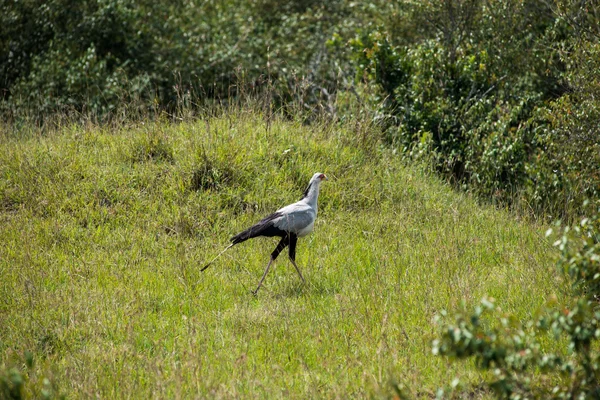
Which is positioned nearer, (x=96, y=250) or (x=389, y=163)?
→ (x=96, y=250)

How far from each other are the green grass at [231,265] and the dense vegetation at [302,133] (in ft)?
0.13

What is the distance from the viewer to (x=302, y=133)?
996cm

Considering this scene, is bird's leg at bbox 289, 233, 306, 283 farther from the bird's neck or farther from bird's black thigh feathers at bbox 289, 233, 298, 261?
the bird's neck

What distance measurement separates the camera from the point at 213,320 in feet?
20.7

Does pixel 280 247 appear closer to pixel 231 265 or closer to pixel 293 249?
pixel 293 249

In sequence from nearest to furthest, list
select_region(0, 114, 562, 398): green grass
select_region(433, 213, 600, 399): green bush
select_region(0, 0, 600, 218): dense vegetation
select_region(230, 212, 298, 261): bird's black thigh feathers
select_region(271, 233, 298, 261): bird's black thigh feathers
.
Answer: select_region(433, 213, 600, 399): green bush, select_region(0, 114, 562, 398): green grass, select_region(230, 212, 298, 261): bird's black thigh feathers, select_region(271, 233, 298, 261): bird's black thigh feathers, select_region(0, 0, 600, 218): dense vegetation

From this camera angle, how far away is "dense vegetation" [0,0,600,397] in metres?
6.94

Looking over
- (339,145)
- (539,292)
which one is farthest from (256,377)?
(339,145)

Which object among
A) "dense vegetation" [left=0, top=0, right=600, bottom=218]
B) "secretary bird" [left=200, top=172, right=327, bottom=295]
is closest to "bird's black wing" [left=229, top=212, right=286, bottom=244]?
"secretary bird" [left=200, top=172, right=327, bottom=295]

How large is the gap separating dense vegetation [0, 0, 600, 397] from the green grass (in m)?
0.04

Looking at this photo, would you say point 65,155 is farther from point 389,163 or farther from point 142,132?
point 389,163

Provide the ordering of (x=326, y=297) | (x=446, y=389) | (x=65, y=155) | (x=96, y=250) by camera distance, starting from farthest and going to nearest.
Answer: (x=65, y=155)
(x=96, y=250)
(x=326, y=297)
(x=446, y=389)

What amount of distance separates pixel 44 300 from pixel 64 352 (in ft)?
2.84

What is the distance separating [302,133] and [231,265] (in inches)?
120
